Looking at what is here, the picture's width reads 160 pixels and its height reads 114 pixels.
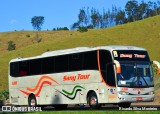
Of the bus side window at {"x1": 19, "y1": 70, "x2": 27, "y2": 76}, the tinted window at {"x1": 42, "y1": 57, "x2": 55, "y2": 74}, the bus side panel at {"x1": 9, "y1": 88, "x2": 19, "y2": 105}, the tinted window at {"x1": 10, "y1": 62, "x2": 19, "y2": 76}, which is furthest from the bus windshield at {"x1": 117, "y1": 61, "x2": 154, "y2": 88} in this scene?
the bus side panel at {"x1": 9, "y1": 88, "x2": 19, "y2": 105}

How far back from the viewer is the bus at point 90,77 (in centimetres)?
2673

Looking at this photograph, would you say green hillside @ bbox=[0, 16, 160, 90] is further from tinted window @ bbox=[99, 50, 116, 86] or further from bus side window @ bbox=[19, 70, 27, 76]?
tinted window @ bbox=[99, 50, 116, 86]

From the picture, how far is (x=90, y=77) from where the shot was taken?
28.1 m

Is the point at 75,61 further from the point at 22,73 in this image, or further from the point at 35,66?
the point at 22,73

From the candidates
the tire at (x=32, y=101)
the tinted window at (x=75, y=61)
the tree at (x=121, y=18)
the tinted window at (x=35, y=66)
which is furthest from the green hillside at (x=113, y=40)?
the tree at (x=121, y=18)

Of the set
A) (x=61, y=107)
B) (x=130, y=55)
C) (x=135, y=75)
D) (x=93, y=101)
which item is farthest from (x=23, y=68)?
(x=135, y=75)

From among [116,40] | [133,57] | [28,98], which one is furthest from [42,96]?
[116,40]

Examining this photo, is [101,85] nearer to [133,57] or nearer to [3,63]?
[133,57]

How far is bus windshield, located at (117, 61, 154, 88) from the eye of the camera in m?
26.6

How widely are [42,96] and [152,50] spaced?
53.5 meters

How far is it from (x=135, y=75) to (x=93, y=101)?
2.95 m

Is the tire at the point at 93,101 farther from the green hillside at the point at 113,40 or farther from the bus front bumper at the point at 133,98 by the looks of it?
the green hillside at the point at 113,40

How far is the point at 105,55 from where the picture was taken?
27328 millimetres

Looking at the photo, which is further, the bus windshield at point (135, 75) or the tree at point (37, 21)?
the tree at point (37, 21)
